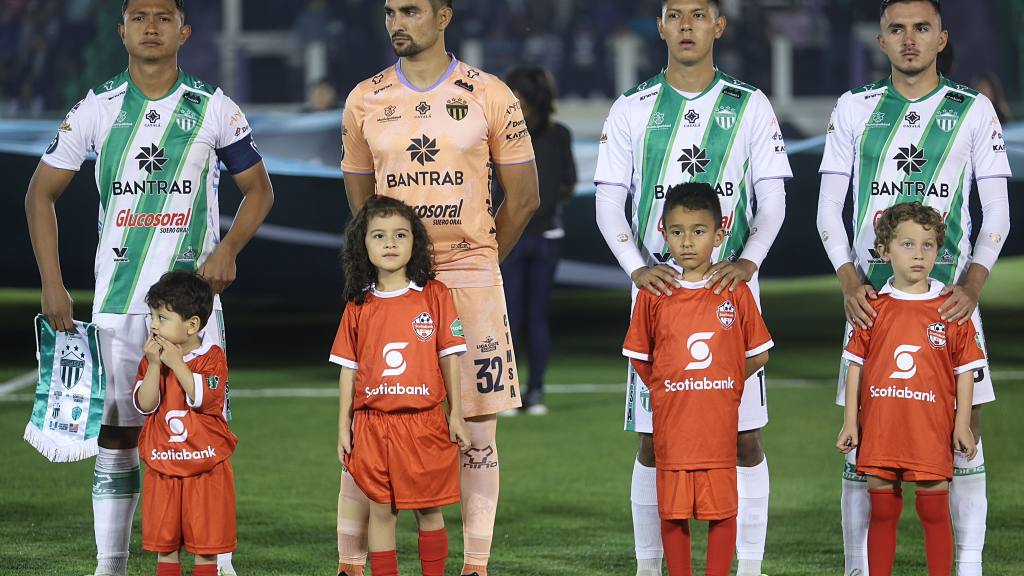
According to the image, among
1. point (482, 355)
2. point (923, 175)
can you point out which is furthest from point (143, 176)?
point (923, 175)

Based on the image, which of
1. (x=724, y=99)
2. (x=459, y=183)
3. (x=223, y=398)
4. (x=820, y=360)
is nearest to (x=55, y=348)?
(x=223, y=398)

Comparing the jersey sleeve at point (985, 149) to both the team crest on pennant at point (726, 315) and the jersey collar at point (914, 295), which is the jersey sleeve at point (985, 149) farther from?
the team crest on pennant at point (726, 315)

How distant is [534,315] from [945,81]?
4526 mm

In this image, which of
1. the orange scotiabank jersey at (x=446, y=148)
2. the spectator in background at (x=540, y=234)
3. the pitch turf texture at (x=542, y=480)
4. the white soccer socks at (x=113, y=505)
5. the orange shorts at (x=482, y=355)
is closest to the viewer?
the orange scotiabank jersey at (x=446, y=148)

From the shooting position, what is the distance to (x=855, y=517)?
484cm

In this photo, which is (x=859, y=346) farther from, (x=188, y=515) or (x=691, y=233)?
(x=188, y=515)

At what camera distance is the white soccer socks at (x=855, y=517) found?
4.83 metres

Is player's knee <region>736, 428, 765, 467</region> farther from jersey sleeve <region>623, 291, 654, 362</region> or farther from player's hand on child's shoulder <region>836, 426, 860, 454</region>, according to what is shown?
jersey sleeve <region>623, 291, 654, 362</region>

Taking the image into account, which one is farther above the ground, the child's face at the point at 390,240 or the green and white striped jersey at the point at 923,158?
the green and white striped jersey at the point at 923,158

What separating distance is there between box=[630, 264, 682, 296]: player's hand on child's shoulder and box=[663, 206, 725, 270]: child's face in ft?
0.19

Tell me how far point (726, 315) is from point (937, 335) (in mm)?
601

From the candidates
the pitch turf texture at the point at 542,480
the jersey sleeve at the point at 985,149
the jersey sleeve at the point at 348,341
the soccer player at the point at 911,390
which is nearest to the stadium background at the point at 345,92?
the pitch turf texture at the point at 542,480

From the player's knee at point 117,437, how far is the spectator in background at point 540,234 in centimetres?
409

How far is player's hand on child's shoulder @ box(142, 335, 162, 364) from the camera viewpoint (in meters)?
4.57
